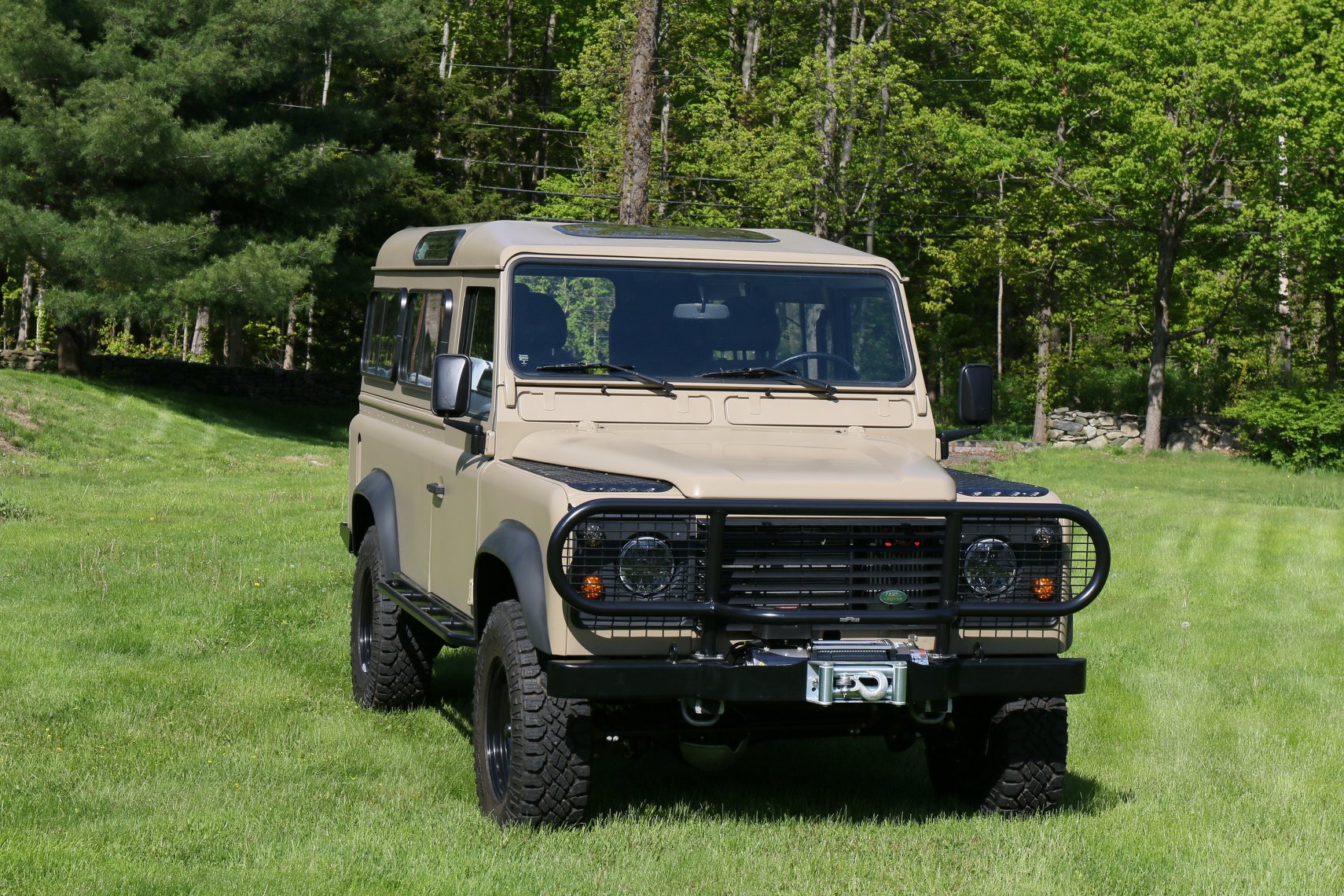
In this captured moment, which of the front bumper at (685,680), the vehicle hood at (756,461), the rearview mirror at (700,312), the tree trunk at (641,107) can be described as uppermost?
the tree trunk at (641,107)

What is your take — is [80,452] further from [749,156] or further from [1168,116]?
[1168,116]

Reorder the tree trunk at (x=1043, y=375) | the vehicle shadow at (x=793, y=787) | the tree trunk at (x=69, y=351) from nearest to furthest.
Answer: the vehicle shadow at (x=793, y=787) → the tree trunk at (x=69, y=351) → the tree trunk at (x=1043, y=375)

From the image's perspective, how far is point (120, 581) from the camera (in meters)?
11.9

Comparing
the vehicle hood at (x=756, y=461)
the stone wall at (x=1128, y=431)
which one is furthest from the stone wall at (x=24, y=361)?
the vehicle hood at (x=756, y=461)

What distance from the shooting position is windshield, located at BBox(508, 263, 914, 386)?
22.6 ft

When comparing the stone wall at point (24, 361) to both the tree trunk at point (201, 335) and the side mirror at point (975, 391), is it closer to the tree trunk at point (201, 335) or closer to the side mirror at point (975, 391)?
the tree trunk at point (201, 335)

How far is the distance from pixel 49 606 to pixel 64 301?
66.7 ft

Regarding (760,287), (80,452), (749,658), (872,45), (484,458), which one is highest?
(872,45)

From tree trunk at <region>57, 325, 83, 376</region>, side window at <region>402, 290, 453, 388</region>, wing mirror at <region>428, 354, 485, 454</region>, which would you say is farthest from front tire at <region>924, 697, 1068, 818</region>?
tree trunk at <region>57, 325, 83, 376</region>

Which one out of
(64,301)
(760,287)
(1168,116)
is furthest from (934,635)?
(1168,116)

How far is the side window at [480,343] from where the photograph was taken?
6.89 metres

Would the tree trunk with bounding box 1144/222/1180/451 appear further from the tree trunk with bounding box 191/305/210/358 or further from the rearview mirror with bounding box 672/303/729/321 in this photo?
the rearview mirror with bounding box 672/303/729/321

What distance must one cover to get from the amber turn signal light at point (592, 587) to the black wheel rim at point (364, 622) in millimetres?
3388

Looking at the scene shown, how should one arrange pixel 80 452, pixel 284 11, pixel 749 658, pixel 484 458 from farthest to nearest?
1. pixel 284 11
2. pixel 80 452
3. pixel 484 458
4. pixel 749 658
